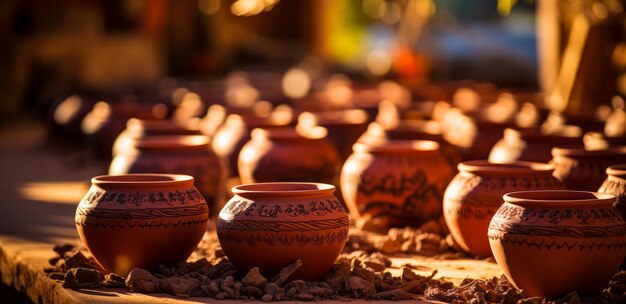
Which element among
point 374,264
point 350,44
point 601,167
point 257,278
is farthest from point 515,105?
point 350,44

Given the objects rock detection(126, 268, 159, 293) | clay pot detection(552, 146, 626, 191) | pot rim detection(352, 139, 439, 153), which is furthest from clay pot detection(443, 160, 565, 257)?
rock detection(126, 268, 159, 293)

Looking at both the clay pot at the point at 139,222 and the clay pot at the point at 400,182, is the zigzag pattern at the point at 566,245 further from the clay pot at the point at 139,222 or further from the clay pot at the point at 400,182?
the clay pot at the point at 400,182

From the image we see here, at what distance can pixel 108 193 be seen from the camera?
4.56 m

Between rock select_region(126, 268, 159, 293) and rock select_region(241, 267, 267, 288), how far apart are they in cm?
37

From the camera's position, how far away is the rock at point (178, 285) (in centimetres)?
421

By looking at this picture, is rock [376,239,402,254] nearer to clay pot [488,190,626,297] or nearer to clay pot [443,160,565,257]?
clay pot [443,160,565,257]

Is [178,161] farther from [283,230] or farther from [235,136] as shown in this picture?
[283,230]

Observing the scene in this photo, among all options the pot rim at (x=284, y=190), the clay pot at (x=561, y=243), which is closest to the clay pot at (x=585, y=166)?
the clay pot at (x=561, y=243)

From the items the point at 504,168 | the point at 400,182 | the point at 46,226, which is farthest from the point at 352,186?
the point at 46,226

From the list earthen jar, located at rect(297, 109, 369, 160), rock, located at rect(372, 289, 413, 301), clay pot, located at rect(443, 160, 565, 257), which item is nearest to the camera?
rock, located at rect(372, 289, 413, 301)

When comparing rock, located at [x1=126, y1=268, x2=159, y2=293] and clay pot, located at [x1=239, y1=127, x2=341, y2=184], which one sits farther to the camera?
clay pot, located at [x1=239, y1=127, x2=341, y2=184]

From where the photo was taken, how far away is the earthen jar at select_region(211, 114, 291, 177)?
7926 mm

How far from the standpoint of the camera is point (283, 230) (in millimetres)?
4289

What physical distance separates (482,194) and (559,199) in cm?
73
